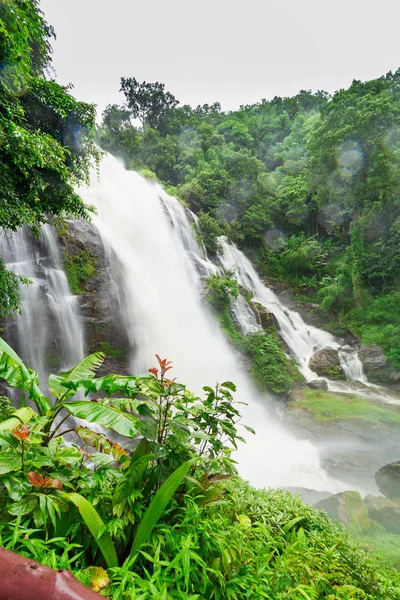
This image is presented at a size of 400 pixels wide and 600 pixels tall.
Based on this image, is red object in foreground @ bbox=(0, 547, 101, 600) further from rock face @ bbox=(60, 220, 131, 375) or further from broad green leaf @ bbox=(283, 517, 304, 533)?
rock face @ bbox=(60, 220, 131, 375)

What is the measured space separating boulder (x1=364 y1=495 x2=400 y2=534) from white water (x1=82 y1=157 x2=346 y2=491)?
790 millimetres

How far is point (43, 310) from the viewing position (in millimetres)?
8023

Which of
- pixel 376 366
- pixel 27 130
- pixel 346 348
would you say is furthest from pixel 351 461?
pixel 27 130

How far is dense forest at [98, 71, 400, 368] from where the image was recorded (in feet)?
50.5

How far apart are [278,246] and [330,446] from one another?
17.6m

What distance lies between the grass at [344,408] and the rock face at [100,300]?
6.71 metres

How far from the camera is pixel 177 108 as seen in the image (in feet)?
103

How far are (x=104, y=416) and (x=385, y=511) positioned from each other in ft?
20.6

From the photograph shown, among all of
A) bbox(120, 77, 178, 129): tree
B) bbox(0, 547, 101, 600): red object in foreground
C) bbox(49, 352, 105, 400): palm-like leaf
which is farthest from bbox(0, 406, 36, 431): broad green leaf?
bbox(120, 77, 178, 129): tree

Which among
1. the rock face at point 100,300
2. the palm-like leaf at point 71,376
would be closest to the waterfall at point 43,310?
the rock face at point 100,300

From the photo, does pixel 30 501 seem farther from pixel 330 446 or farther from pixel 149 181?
pixel 149 181

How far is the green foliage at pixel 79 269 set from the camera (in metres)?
9.20

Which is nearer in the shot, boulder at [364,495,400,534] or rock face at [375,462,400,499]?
boulder at [364,495,400,534]

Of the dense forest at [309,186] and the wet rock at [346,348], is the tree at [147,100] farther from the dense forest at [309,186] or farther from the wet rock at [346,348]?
the wet rock at [346,348]
